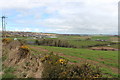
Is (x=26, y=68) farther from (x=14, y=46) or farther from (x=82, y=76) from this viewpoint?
(x=14, y=46)

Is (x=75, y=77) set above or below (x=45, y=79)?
above

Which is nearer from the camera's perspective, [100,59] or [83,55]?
[100,59]

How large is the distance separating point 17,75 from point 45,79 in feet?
6.53

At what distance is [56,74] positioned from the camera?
4590mm

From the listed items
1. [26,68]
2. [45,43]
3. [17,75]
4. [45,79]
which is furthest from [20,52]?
[45,43]

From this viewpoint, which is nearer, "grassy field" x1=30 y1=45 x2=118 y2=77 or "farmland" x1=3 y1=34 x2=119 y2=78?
"grassy field" x1=30 y1=45 x2=118 y2=77

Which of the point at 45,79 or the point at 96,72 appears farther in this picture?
the point at 45,79

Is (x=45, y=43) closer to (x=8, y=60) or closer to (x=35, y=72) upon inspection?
(x=8, y=60)

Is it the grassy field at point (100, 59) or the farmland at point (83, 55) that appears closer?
the grassy field at point (100, 59)

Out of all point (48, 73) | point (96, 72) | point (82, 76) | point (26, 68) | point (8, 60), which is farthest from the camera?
point (8, 60)

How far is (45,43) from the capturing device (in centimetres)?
3094

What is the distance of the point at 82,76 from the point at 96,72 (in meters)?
0.69

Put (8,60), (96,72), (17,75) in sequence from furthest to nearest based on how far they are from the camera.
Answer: (8,60), (17,75), (96,72)

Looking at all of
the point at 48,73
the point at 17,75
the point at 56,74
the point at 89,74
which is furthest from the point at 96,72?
the point at 17,75
